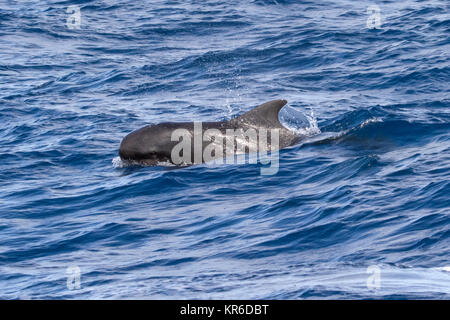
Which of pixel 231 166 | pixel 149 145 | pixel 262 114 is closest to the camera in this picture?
pixel 231 166

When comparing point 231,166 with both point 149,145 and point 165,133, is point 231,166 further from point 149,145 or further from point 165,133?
point 149,145

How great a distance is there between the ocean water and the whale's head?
322 mm

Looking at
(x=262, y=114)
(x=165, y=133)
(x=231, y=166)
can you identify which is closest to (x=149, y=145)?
(x=165, y=133)

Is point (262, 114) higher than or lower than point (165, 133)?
higher

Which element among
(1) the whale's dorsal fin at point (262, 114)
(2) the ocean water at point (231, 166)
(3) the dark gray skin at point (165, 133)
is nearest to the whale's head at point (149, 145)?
(3) the dark gray skin at point (165, 133)

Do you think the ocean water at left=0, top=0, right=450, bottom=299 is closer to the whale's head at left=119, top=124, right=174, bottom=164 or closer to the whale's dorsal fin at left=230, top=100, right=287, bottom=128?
the whale's head at left=119, top=124, right=174, bottom=164

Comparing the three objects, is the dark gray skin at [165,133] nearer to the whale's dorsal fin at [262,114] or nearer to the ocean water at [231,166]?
the whale's dorsal fin at [262,114]

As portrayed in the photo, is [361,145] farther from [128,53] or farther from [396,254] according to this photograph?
[128,53]

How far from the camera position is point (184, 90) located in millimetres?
23297

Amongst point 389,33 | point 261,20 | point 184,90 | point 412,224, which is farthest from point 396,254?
point 261,20

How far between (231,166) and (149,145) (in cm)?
161

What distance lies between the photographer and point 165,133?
16438 millimetres

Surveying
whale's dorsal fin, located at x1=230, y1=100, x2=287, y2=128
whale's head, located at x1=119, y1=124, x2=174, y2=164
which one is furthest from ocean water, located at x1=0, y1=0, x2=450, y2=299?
whale's dorsal fin, located at x1=230, y1=100, x2=287, y2=128

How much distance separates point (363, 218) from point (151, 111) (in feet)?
31.1
